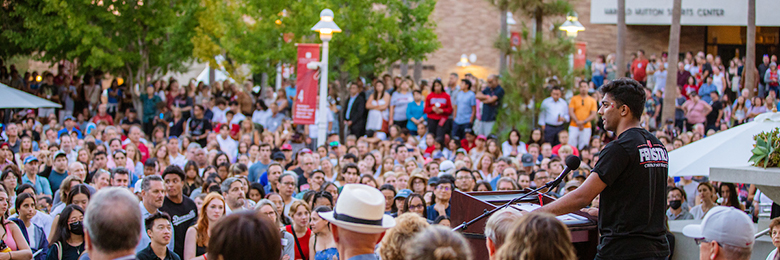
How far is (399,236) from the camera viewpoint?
3529 millimetres

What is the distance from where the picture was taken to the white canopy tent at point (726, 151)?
26.6 ft

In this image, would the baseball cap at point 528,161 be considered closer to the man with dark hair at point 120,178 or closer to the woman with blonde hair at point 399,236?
the man with dark hair at point 120,178

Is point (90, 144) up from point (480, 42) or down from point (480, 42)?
down

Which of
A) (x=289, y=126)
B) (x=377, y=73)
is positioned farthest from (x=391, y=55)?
(x=289, y=126)

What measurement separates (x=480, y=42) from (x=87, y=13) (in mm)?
14380

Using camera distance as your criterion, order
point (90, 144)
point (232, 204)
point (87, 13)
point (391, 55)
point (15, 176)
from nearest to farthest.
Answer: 1. point (232, 204)
2. point (15, 176)
3. point (90, 144)
4. point (391, 55)
5. point (87, 13)

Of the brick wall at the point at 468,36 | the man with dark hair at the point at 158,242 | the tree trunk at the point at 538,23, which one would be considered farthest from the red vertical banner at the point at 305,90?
the brick wall at the point at 468,36

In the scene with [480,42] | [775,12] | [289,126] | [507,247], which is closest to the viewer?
[507,247]

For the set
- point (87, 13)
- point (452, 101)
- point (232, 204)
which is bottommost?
point (232, 204)

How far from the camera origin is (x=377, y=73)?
20.1m

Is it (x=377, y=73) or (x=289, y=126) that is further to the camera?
(x=377, y=73)

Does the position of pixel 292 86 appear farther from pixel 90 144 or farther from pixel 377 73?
pixel 90 144

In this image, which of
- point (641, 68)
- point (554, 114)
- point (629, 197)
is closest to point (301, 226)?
point (629, 197)

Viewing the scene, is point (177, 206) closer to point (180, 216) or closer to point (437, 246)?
point (180, 216)
